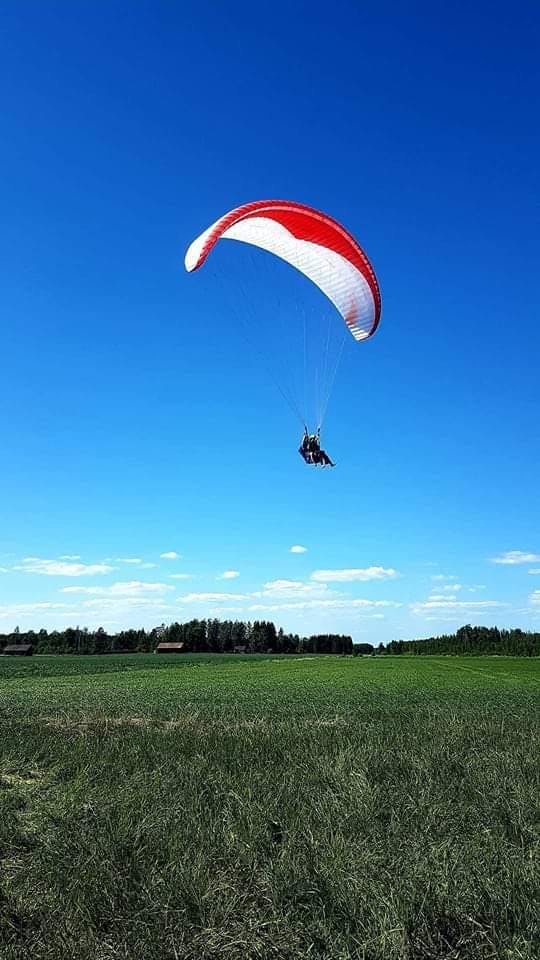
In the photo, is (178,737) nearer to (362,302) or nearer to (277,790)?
(277,790)

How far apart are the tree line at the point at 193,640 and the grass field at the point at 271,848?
12635 centimetres

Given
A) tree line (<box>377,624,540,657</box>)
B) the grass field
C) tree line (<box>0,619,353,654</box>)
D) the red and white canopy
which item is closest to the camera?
the grass field

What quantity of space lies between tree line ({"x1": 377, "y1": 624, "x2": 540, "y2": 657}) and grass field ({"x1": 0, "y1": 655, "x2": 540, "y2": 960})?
97399 millimetres

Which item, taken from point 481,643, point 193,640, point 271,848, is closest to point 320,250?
point 271,848

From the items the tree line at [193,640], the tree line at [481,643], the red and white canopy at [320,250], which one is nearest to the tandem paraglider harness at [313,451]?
the red and white canopy at [320,250]

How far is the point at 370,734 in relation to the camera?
490 inches

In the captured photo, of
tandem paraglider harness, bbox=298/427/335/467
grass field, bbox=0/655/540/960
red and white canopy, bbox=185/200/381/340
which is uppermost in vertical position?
red and white canopy, bbox=185/200/381/340

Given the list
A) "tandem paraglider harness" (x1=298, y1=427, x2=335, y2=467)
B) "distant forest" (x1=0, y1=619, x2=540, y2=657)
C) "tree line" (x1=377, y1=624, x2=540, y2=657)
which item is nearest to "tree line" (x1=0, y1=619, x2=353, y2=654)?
"distant forest" (x1=0, y1=619, x2=540, y2=657)

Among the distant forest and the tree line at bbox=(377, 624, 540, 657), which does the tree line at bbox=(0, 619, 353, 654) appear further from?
the tree line at bbox=(377, 624, 540, 657)

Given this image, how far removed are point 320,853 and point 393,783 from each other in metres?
2.66

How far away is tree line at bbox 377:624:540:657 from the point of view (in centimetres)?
10169

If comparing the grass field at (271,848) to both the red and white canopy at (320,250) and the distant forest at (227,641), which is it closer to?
the red and white canopy at (320,250)

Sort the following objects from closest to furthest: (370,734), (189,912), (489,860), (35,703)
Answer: (189,912)
(489,860)
(370,734)
(35,703)

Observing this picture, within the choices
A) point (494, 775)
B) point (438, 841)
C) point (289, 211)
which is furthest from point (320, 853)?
point (289, 211)
